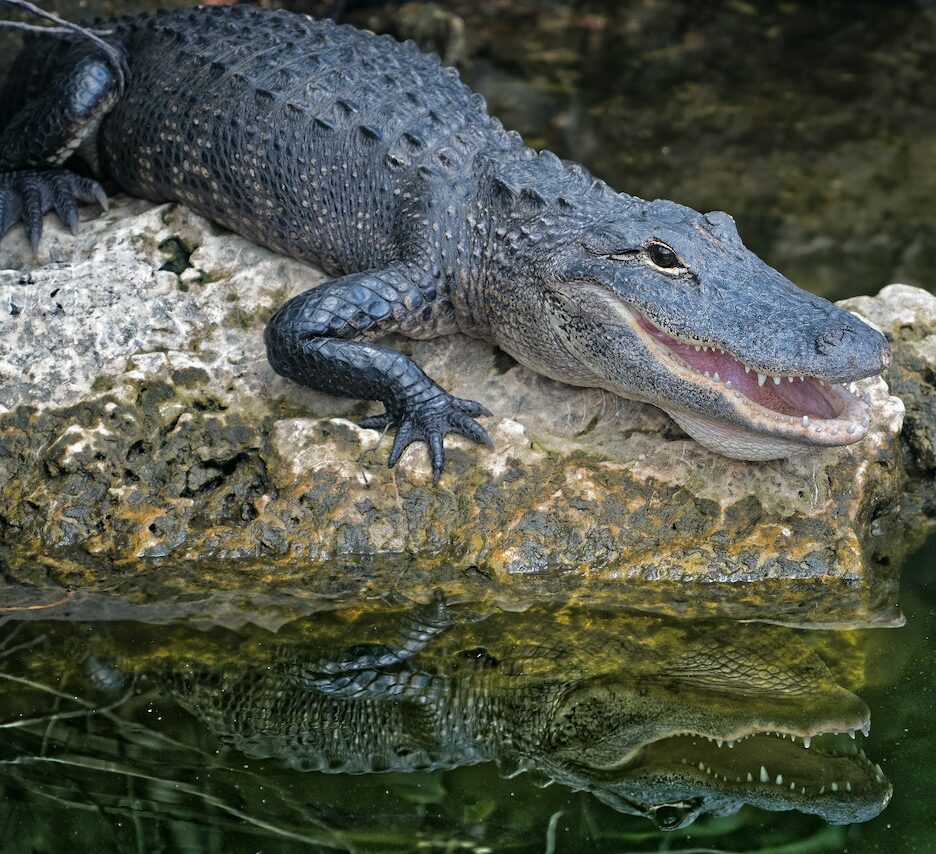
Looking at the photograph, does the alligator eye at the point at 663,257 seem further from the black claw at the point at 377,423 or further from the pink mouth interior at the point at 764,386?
the black claw at the point at 377,423

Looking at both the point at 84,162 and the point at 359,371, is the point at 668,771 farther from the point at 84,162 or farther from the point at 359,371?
the point at 84,162

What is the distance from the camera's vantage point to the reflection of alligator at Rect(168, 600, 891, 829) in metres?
3.39

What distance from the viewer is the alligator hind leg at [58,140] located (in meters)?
5.09

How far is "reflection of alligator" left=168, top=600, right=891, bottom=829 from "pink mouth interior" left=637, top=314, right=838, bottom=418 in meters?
0.70

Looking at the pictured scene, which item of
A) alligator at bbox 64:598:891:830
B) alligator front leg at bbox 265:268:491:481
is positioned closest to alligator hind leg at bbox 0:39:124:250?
alligator front leg at bbox 265:268:491:481

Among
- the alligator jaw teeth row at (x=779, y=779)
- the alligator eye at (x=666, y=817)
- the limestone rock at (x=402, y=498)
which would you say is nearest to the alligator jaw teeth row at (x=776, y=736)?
the alligator jaw teeth row at (x=779, y=779)

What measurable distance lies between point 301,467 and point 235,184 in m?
1.31

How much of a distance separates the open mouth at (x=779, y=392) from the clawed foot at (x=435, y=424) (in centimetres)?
64

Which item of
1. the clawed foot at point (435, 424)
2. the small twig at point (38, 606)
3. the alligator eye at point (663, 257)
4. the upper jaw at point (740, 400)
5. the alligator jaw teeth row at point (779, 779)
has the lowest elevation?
the small twig at point (38, 606)

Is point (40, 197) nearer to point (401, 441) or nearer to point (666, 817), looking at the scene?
point (401, 441)

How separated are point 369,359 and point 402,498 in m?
0.48

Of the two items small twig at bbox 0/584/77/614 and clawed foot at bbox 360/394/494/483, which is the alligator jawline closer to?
clawed foot at bbox 360/394/494/483

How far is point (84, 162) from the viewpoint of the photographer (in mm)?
5473

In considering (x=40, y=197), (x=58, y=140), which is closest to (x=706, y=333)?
(x=40, y=197)
